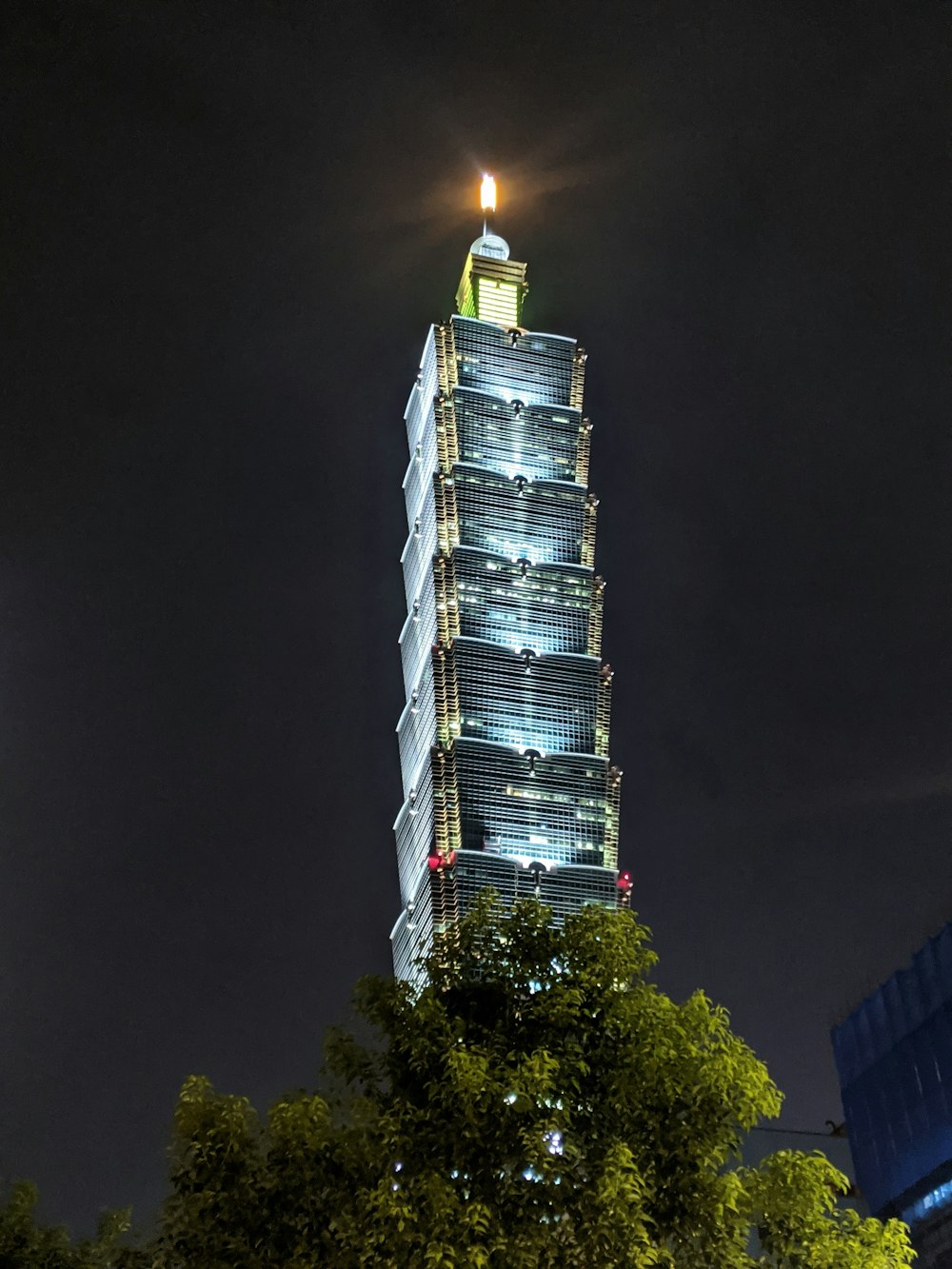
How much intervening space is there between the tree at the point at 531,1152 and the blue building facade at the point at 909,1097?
267ft

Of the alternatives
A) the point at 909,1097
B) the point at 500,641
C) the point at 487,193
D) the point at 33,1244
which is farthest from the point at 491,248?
the point at 33,1244

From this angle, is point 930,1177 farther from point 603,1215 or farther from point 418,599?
point 603,1215

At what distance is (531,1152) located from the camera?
22.1m

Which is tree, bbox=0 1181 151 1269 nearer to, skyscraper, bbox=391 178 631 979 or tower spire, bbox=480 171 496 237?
skyscraper, bbox=391 178 631 979

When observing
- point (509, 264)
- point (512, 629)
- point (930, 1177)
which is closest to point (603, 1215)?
point (930, 1177)

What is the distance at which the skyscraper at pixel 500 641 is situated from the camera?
112562 mm

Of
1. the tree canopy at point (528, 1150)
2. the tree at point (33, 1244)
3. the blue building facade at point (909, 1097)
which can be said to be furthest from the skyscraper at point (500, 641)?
the tree canopy at point (528, 1150)

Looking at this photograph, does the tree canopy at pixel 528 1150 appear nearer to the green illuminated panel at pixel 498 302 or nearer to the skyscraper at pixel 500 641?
the skyscraper at pixel 500 641

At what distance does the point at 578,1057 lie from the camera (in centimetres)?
2347

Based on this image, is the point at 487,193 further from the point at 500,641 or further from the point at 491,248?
the point at 500,641

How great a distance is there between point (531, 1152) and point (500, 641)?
96.5m

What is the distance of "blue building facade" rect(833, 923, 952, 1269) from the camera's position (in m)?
99.8

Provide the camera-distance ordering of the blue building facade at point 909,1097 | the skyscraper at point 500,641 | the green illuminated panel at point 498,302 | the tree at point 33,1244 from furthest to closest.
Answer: the green illuminated panel at point 498,302
the skyscraper at point 500,641
the blue building facade at point 909,1097
the tree at point 33,1244

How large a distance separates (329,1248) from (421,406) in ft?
372
